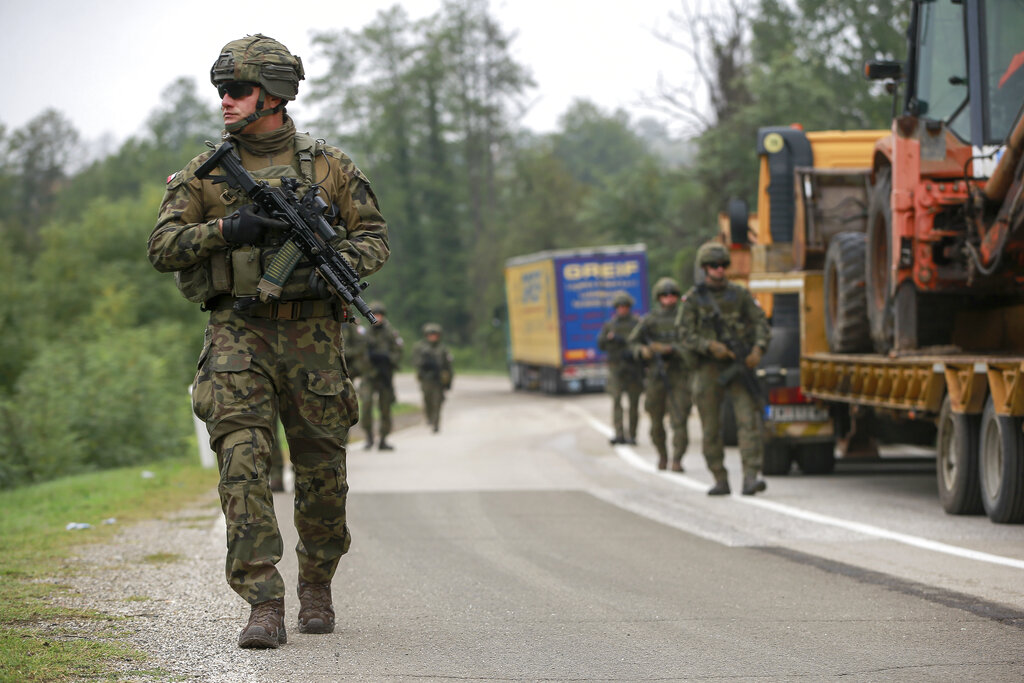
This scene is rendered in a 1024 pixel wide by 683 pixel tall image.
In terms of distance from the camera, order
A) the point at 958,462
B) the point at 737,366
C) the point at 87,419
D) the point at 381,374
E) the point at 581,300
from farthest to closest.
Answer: the point at 581,300, the point at 87,419, the point at 381,374, the point at 737,366, the point at 958,462

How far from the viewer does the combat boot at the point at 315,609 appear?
5.44 meters

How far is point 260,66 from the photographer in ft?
17.5

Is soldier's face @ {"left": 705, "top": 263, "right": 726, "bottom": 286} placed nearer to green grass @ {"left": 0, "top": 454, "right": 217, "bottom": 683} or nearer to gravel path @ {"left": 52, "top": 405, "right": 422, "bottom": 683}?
gravel path @ {"left": 52, "top": 405, "right": 422, "bottom": 683}

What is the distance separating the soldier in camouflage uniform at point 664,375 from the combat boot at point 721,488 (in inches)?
92.7

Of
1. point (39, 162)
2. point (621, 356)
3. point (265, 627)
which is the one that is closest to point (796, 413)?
point (621, 356)

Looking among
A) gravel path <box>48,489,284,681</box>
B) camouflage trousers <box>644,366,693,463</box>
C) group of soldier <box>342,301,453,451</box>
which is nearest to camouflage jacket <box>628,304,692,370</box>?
camouflage trousers <box>644,366,693,463</box>

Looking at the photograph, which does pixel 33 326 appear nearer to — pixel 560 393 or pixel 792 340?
pixel 560 393

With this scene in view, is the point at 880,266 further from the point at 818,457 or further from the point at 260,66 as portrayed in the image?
the point at 260,66

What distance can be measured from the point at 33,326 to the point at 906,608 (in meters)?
33.0

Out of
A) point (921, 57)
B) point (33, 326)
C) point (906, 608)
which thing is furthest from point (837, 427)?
point (33, 326)

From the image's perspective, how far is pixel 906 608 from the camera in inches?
235

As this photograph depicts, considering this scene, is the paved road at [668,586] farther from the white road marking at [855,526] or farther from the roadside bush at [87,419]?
the roadside bush at [87,419]

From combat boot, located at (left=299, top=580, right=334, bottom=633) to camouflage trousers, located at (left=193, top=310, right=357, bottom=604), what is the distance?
0.13 ft

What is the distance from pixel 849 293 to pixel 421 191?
2508 inches
